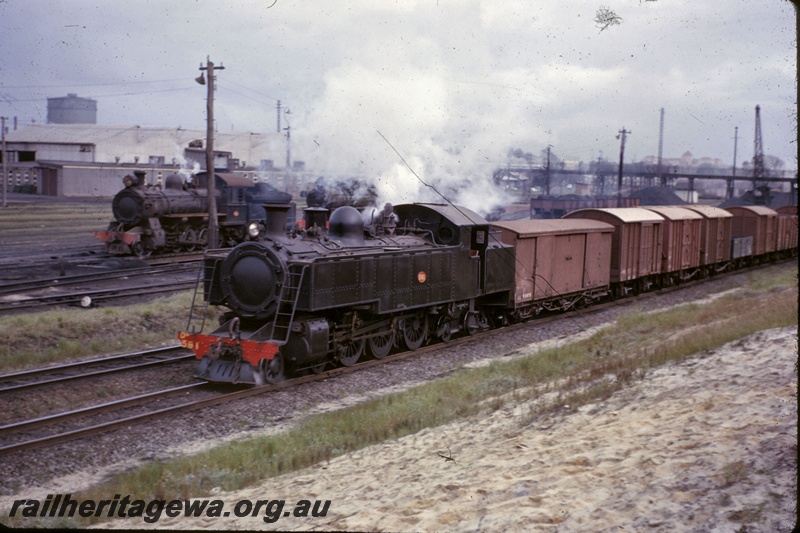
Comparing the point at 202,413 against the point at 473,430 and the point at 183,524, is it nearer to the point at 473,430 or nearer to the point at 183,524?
the point at 473,430

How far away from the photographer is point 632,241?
22562mm

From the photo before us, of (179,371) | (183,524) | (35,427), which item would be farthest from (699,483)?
(179,371)

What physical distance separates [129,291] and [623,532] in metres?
18.5

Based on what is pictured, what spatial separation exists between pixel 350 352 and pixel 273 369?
2112 mm

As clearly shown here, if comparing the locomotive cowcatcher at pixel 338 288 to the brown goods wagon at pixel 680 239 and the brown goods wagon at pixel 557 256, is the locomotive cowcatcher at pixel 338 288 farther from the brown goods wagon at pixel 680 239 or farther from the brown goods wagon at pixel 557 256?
the brown goods wagon at pixel 680 239

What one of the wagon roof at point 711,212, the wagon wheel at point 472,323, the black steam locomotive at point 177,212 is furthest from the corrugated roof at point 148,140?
the wagon roof at point 711,212

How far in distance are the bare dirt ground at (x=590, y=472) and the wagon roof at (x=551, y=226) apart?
27.6 feet

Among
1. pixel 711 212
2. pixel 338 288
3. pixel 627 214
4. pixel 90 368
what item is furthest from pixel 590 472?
pixel 711 212

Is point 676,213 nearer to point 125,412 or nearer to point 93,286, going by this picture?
point 93,286

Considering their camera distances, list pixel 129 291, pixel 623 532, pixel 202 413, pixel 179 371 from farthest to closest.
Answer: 1. pixel 129 291
2. pixel 179 371
3. pixel 202 413
4. pixel 623 532

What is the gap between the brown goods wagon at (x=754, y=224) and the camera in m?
32.7

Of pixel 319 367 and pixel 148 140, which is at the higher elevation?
pixel 148 140

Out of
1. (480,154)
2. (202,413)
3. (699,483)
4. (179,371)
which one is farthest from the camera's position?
(480,154)

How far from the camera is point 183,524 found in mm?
5688
